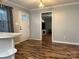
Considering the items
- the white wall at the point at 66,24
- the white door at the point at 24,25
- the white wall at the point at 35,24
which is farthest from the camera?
the white wall at the point at 35,24

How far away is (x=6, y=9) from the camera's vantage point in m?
4.47

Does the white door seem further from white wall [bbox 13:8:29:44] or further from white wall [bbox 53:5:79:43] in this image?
white wall [bbox 53:5:79:43]

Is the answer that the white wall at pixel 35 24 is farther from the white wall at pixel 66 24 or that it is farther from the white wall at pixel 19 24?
the white wall at pixel 66 24

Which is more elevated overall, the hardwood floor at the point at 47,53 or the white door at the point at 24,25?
the white door at the point at 24,25

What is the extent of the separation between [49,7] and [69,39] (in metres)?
2.55

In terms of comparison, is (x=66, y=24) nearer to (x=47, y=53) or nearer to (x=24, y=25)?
(x=47, y=53)

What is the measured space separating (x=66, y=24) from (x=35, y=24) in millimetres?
2423

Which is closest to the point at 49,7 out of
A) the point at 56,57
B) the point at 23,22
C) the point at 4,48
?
the point at 23,22

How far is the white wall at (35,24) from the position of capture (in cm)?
660

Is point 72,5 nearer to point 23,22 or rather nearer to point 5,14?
point 23,22

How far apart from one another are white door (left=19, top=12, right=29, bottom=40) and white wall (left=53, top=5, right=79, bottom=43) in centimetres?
215

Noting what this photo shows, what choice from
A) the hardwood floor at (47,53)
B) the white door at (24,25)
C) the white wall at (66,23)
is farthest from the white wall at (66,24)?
the white door at (24,25)

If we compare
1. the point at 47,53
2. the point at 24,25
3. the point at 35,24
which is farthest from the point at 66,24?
the point at 24,25

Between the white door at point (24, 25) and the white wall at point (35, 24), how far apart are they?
425 millimetres
